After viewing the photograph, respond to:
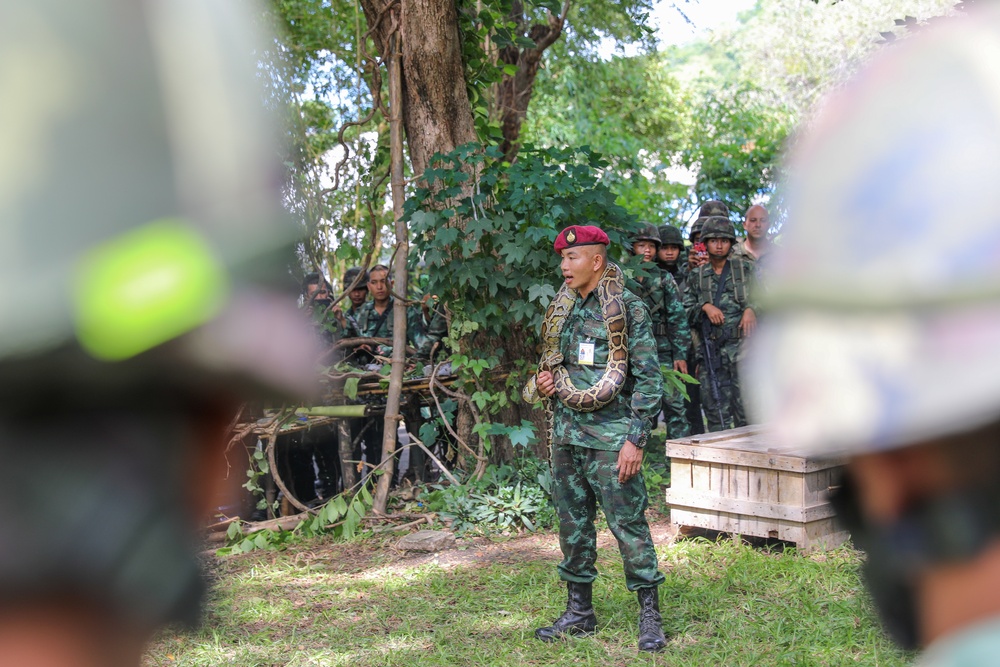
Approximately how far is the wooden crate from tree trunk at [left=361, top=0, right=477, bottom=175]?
320 cm

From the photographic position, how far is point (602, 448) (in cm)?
464

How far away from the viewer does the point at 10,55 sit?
72 cm

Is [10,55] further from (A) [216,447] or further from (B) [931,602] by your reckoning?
(B) [931,602]

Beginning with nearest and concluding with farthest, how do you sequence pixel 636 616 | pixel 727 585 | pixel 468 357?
1. pixel 636 616
2. pixel 727 585
3. pixel 468 357

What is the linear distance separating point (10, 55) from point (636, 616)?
494cm

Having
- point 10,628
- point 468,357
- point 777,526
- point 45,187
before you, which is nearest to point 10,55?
point 45,187

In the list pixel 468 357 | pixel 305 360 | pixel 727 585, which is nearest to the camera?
→ pixel 305 360

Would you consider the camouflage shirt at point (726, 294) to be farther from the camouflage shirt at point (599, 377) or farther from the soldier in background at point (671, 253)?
the camouflage shirt at point (599, 377)

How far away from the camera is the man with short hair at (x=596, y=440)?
462 cm

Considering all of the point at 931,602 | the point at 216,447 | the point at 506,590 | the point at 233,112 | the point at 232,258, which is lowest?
the point at 506,590

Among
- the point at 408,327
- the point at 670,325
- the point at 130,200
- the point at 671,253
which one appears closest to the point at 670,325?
the point at 670,325

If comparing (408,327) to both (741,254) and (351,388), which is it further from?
(741,254)

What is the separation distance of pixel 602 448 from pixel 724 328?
16.1 ft

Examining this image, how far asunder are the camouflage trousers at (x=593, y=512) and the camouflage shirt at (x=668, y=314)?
13.7 feet
